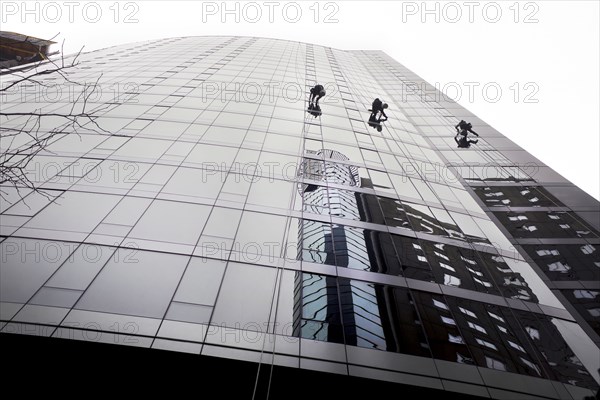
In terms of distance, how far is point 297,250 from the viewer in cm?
1005

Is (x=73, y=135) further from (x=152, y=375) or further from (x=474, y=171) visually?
(x=474, y=171)

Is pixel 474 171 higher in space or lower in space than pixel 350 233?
higher

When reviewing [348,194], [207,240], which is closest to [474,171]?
[348,194]

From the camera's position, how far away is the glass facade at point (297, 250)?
25.3ft

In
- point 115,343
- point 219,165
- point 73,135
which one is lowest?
point 115,343

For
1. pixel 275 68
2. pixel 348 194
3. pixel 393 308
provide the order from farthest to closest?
pixel 275 68 < pixel 348 194 < pixel 393 308

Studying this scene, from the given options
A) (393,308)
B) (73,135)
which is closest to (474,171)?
(393,308)

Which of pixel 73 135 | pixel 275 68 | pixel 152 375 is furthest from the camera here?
pixel 275 68

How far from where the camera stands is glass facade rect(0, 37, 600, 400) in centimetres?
771

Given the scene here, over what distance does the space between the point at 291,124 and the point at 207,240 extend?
9878 millimetres

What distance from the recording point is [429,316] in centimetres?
909

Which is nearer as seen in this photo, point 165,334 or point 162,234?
point 165,334

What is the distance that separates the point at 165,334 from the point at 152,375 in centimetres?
83

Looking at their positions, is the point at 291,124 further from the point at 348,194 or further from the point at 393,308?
the point at 393,308
